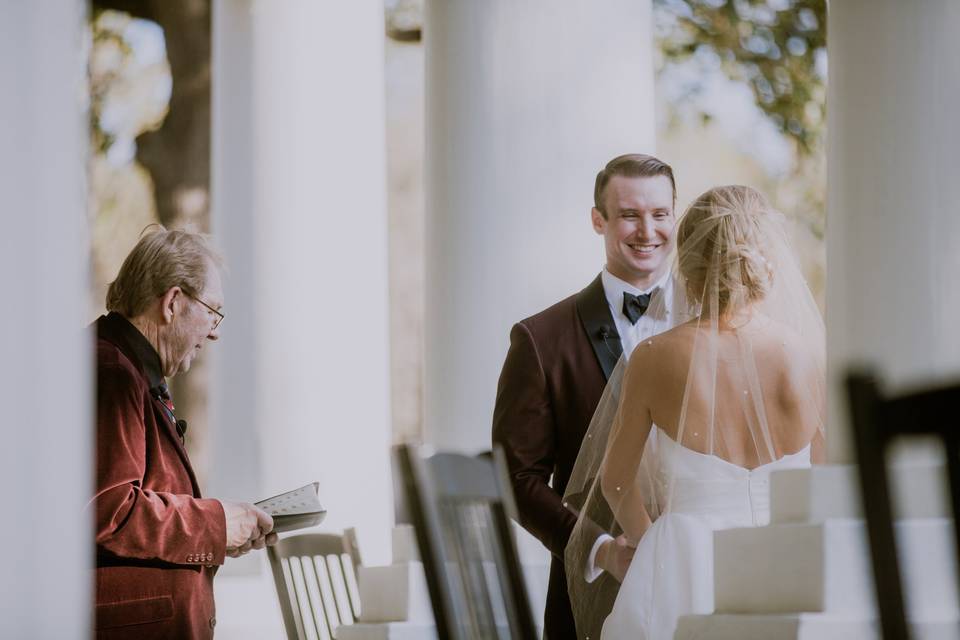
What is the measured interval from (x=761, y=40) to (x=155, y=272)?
487 inches

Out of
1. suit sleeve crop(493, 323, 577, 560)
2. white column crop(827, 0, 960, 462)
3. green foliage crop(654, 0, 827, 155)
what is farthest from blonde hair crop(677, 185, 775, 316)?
green foliage crop(654, 0, 827, 155)

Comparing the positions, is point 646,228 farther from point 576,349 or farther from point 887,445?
point 887,445

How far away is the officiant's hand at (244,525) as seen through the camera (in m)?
5.49

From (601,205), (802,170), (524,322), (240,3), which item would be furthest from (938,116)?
(802,170)

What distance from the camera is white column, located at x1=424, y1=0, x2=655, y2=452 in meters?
7.89

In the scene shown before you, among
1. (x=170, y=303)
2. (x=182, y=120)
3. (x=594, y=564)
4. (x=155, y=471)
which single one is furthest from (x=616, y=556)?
(x=182, y=120)

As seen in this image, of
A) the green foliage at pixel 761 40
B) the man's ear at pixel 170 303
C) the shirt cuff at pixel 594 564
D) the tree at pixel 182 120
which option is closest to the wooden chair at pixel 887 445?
the shirt cuff at pixel 594 564

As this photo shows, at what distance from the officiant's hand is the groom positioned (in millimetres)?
1121

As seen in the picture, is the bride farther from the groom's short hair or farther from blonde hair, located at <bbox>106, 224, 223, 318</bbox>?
blonde hair, located at <bbox>106, 224, 223, 318</bbox>

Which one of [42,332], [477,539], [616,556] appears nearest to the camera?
[42,332]

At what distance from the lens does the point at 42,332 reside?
86.2 inches

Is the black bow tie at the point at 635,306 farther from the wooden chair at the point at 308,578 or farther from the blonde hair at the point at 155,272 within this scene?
the blonde hair at the point at 155,272

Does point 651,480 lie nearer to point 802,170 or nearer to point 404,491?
point 404,491

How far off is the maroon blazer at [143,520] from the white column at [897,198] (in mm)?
2979
